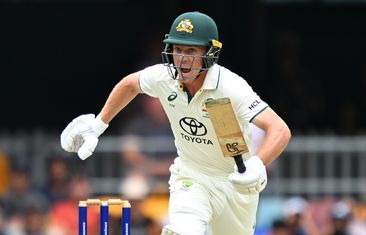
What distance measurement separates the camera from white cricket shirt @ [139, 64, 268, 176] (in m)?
7.04

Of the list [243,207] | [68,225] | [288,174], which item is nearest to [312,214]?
[288,174]

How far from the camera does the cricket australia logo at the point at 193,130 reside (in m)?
7.20

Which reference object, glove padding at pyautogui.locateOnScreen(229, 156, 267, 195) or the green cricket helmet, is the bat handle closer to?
glove padding at pyautogui.locateOnScreen(229, 156, 267, 195)

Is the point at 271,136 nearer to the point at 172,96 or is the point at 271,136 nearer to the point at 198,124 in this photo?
the point at 198,124

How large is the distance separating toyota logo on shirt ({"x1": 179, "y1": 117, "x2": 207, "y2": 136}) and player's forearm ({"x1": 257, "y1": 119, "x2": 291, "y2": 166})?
1.55 feet

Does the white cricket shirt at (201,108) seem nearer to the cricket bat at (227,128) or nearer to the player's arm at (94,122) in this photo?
the player's arm at (94,122)

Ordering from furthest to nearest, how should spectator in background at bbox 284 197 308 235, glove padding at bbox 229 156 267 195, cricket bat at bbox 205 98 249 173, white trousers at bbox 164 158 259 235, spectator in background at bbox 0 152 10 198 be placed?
1. spectator in background at bbox 0 152 10 198
2. spectator in background at bbox 284 197 308 235
3. white trousers at bbox 164 158 259 235
4. glove padding at bbox 229 156 267 195
5. cricket bat at bbox 205 98 249 173

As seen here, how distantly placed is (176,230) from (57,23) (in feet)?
25.1

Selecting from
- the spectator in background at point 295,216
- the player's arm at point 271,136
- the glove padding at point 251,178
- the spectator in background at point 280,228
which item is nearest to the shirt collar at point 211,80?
the player's arm at point 271,136

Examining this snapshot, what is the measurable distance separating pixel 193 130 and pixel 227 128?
0.87m

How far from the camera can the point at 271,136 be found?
680 cm

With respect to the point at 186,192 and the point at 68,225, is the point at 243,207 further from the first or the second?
the point at 68,225

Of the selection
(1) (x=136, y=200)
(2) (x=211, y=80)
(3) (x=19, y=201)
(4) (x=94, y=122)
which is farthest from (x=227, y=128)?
(3) (x=19, y=201)

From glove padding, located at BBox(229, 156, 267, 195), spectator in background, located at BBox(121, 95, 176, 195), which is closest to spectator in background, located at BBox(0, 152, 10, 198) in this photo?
spectator in background, located at BBox(121, 95, 176, 195)
